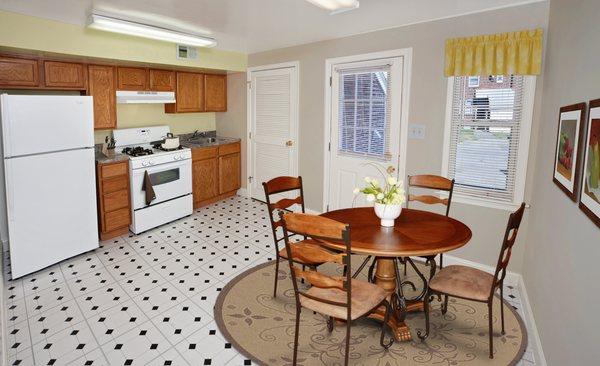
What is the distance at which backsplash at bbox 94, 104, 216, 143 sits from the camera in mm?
4911

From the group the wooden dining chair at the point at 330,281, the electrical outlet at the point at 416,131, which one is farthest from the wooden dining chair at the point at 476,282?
the electrical outlet at the point at 416,131

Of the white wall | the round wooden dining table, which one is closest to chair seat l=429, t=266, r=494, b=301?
the round wooden dining table

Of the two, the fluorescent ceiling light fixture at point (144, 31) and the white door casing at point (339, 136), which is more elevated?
the fluorescent ceiling light fixture at point (144, 31)

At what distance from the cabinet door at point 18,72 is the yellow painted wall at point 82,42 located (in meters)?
0.31

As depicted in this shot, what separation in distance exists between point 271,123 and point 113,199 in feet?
7.82

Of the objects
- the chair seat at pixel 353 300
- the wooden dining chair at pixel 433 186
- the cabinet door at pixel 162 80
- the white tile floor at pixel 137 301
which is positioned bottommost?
the white tile floor at pixel 137 301

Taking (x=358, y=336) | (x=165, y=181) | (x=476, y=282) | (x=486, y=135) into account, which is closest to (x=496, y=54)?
(x=486, y=135)

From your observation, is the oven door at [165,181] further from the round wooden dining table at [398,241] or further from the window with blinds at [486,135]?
the window with blinds at [486,135]

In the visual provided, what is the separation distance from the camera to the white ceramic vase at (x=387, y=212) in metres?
2.48

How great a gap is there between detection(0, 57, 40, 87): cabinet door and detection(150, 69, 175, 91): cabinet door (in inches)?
54.8

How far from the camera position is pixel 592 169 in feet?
5.18

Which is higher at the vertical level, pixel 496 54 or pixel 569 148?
pixel 496 54

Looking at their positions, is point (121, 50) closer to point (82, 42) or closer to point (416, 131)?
point (82, 42)

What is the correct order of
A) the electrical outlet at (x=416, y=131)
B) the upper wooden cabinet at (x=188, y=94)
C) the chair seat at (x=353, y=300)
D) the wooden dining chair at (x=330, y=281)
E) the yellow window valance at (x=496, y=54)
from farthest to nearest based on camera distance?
the upper wooden cabinet at (x=188, y=94) < the electrical outlet at (x=416, y=131) < the yellow window valance at (x=496, y=54) < the chair seat at (x=353, y=300) < the wooden dining chair at (x=330, y=281)
